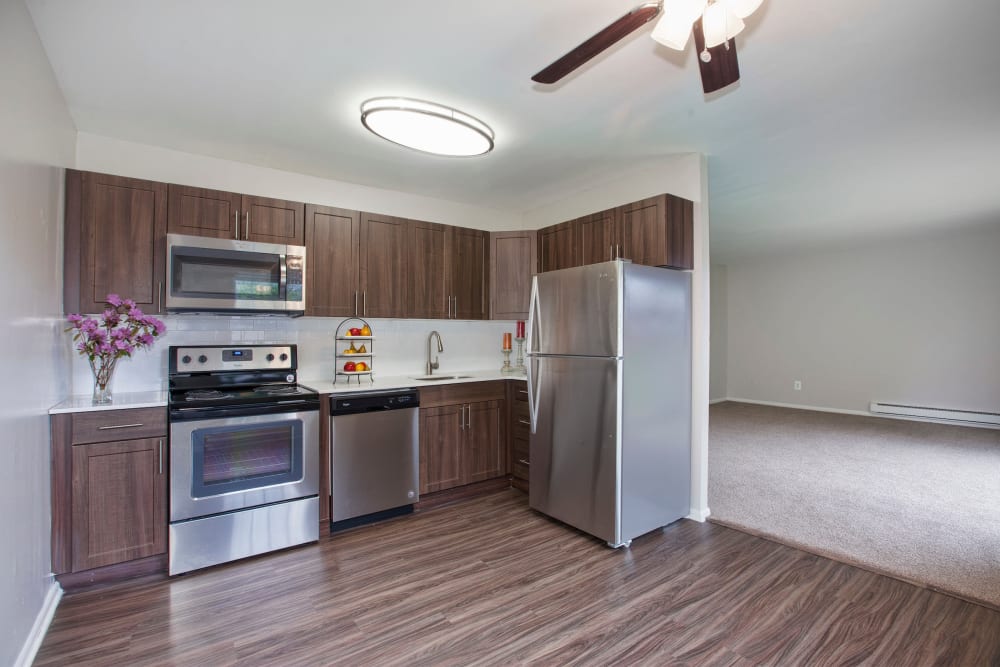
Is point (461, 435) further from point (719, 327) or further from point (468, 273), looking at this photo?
point (719, 327)

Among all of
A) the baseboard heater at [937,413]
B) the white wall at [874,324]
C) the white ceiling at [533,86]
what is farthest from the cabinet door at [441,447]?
the baseboard heater at [937,413]

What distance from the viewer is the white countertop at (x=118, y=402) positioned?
7.45 ft

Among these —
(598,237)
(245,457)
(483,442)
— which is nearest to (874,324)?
(598,237)

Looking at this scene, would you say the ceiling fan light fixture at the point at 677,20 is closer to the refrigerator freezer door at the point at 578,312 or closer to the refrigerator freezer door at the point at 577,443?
the refrigerator freezer door at the point at 578,312

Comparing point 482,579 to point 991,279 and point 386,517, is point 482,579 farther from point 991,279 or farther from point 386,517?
point 991,279

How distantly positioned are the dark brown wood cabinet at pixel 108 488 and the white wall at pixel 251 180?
64.8 inches

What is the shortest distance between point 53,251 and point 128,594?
5.83 ft

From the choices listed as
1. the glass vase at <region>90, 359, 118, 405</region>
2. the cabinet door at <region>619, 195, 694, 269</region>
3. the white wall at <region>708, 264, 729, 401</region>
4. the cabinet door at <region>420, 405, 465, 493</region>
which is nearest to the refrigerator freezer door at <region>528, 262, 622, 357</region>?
the cabinet door at <region>619, 195, 694, 269</region>

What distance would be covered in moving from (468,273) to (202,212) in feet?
6.55

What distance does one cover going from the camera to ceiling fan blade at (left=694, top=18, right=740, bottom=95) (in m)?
1.58

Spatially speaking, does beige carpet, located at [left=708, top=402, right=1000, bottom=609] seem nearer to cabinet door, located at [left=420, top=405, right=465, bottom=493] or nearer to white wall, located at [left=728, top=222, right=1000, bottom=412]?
white wall, located at [left=728, top=222, right=1000, bottom=412]

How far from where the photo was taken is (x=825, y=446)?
5156mm

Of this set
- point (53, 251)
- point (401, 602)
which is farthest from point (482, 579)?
point (53, 251)

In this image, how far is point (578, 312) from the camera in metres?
3.00
